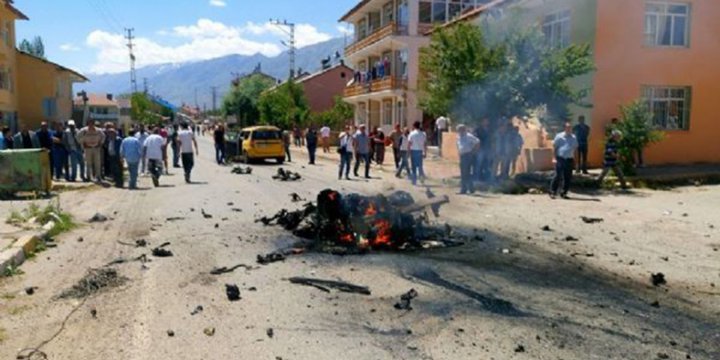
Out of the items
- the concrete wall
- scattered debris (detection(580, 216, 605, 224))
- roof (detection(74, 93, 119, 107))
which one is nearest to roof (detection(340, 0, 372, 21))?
the concrete wall

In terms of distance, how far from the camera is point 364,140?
1981 centimetres

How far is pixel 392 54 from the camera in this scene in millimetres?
39469

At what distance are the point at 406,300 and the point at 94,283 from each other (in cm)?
316

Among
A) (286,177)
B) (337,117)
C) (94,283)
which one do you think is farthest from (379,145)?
(337,117)

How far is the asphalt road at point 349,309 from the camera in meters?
4.88

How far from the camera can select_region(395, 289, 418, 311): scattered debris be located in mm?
5807

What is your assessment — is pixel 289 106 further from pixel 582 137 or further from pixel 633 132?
pixel 633 132

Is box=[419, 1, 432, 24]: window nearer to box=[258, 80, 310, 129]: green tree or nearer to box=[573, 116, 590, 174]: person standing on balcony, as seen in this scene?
box=[258, 80, 310, 129]: green tree

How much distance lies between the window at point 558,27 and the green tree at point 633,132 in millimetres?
3666

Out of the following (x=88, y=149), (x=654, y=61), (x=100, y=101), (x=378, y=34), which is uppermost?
(x=378, y=34)

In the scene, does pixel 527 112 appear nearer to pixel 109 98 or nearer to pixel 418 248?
pixel 418 248

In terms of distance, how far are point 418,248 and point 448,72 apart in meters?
9.89

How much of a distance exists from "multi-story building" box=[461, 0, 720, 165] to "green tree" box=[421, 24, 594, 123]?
6.21ft

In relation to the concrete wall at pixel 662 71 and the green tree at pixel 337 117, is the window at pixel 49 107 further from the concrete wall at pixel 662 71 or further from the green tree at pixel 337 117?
the concrete wall at pixel 662 71
